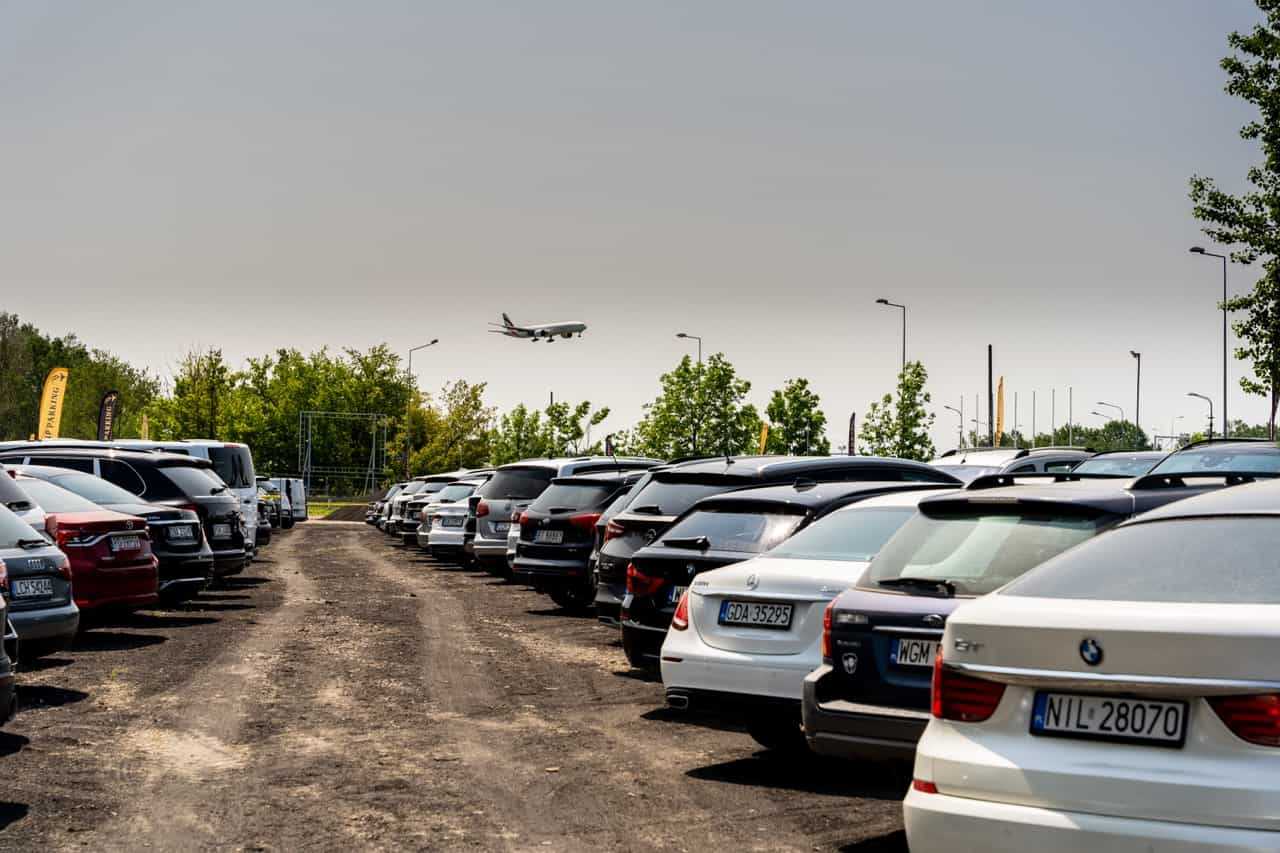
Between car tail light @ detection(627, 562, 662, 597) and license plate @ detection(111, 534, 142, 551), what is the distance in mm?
6640

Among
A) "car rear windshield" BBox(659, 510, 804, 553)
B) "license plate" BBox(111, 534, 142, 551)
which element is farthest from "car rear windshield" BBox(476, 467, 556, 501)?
"car rear windshield" BBox(659, 510, 804, 553)

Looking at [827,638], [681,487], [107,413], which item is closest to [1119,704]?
[827,638]

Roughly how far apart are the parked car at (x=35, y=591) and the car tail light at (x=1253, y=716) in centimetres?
943

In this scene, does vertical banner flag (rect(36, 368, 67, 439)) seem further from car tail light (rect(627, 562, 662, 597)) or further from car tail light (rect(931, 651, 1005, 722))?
car tail light (rect(931, 651, 1005, 722))

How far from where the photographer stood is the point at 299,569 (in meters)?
29.2

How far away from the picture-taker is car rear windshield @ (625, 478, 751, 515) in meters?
13.5

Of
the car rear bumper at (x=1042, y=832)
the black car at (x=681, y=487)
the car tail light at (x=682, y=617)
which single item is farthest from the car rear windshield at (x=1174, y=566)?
the black car at (x=681, y=487)

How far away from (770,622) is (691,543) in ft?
6.87

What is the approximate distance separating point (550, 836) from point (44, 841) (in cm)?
229

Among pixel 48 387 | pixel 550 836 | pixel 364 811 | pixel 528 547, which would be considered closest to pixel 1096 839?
pixel 550 836

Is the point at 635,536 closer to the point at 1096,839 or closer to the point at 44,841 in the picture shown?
the point at 44,841

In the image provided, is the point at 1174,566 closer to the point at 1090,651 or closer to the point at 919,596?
the point at 1090,651

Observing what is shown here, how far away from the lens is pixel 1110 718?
183 inches

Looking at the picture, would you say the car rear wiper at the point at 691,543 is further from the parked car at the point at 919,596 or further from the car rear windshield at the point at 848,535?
the parked car at the point at 919,596
